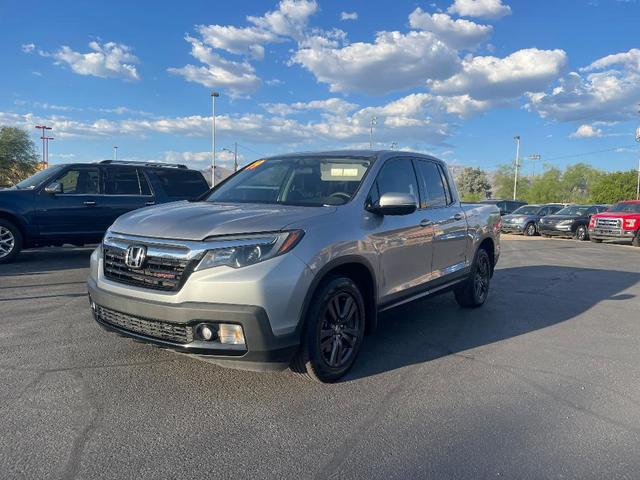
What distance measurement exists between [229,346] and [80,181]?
7528 millimetres

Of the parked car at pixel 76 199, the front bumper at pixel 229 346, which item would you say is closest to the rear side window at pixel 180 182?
the parked car at pixel 76 199

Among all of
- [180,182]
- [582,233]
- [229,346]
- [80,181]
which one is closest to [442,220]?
[229,346]

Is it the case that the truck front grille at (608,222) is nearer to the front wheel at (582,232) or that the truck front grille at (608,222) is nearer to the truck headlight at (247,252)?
the front wheel at (582,232)

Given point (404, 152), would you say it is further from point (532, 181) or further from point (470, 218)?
point (532, 181)

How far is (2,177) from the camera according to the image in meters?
58.5

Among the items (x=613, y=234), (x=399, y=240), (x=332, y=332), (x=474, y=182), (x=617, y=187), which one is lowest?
(x=613, y=234)

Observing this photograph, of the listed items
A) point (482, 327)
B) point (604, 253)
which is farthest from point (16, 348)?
point (604, 253)

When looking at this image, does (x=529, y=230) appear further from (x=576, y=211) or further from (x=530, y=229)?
(x=576, y=211)

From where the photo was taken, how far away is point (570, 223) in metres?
21.9

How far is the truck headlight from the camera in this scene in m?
3.25

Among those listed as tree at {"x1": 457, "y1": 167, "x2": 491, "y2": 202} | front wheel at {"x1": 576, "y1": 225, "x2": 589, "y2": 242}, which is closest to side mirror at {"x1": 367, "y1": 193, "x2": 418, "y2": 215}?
front wheel at {"x1": 576, "y1": 225, "x2": 589, "y2": 242}

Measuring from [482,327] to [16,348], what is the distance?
473 centimetres

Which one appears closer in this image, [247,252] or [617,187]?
[247,252]

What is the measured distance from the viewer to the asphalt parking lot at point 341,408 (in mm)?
2748
